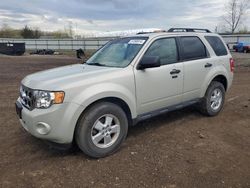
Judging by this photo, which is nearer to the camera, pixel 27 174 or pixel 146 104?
pixel 27 174

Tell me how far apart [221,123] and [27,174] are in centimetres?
372

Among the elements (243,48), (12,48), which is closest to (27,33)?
(12,48)

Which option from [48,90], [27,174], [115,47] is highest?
[115,47]

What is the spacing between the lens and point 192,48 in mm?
5328

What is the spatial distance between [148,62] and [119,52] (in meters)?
0.78

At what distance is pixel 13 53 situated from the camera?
3506 centimetres

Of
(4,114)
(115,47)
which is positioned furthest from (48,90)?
(4,114)

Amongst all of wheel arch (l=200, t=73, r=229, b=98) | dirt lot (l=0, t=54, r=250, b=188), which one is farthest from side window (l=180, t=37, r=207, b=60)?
dirt lot (l=0, t=54, r=250, b=188)

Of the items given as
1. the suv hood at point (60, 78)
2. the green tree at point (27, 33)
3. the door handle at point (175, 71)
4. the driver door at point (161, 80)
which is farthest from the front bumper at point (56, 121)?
the green tree at point (27, 33)

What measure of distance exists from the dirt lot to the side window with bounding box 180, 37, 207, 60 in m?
1.30

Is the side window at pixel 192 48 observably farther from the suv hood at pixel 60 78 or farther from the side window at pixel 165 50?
the suv hood at pixel 60 78

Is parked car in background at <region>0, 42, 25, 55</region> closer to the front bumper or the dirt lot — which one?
the dirt lot

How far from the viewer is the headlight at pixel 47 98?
356 centimetres

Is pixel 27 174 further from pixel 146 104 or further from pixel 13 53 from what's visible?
pixel 13 53
